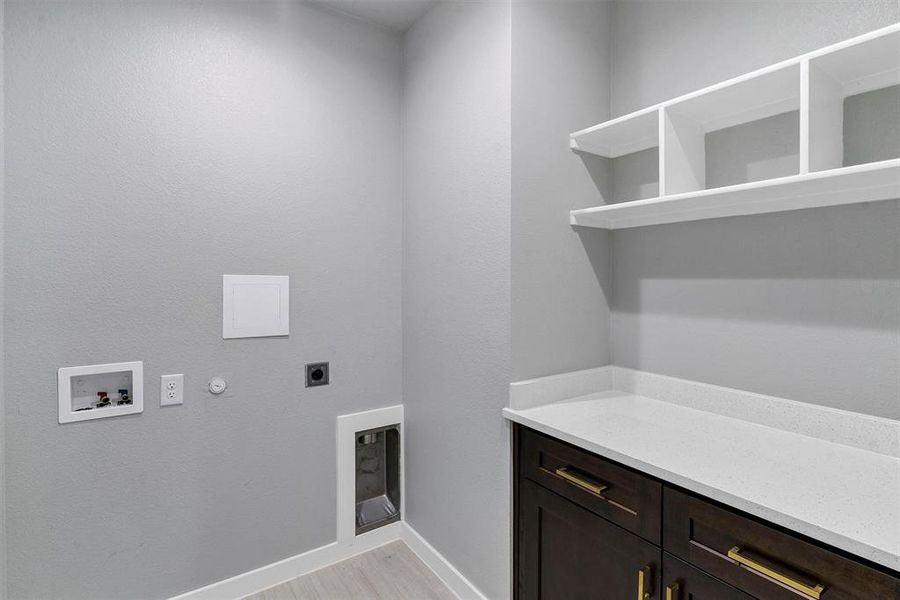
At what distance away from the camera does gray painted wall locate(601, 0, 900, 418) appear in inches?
45.6

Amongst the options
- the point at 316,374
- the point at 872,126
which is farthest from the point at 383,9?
the point at 872,126

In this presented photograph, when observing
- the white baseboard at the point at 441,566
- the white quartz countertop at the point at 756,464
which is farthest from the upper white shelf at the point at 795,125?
the white baseboard at the point at 441,566

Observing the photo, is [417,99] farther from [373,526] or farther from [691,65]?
[373,526]

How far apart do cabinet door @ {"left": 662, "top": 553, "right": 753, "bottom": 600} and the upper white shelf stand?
3.24 ft

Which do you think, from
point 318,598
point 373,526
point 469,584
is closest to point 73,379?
point 318,598

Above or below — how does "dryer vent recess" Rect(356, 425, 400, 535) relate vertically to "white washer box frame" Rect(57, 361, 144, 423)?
below

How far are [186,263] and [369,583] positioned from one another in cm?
158

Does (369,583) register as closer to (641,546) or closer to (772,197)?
(641,546)

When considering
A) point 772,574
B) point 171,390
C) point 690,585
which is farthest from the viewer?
point 171,390

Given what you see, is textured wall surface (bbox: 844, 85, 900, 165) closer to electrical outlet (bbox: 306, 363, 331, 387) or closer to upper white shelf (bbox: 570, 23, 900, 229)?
upper white shelf (bbox: 570, 23, 900, 229)

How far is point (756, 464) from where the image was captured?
1.08m

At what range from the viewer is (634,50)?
1727mm

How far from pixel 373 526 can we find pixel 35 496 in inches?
52.5

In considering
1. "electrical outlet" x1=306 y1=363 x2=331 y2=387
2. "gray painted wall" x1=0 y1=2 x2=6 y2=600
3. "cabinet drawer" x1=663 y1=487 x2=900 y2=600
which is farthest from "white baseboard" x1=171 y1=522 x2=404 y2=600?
"cabinet drawer" x1=663 y1=487 x2=900 y2=600
